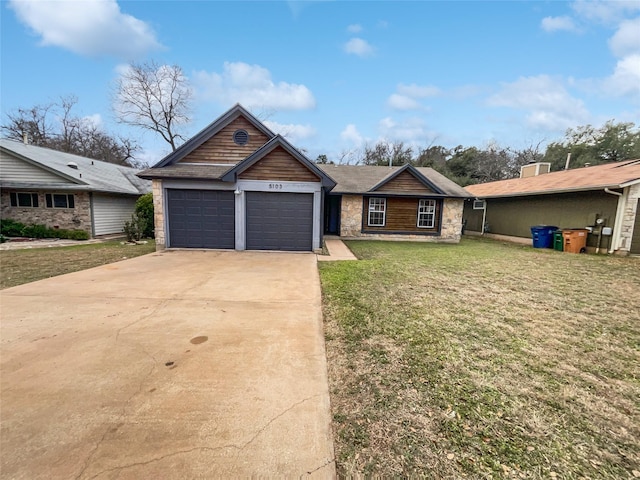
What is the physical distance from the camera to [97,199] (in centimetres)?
1436

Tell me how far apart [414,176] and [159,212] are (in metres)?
11.7

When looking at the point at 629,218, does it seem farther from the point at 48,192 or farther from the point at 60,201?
the point at 48,192

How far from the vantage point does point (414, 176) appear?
1455 centimetres

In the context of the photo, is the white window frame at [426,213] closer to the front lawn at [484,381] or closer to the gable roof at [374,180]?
the gable roof at [374,180]

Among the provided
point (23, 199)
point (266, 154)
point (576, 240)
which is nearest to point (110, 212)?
point (23, 199)

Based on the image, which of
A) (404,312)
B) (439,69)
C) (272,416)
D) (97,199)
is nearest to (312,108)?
(439,69)

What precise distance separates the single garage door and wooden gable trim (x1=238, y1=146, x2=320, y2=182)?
0.57 m

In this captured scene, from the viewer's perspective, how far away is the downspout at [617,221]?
10.5 m

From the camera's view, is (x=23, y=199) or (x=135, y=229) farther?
(x=23, y=199)

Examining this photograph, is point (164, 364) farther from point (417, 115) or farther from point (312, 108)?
point (417, 115)

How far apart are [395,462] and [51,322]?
15.7 feet

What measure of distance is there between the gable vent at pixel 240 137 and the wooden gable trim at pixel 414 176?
6.61 metres

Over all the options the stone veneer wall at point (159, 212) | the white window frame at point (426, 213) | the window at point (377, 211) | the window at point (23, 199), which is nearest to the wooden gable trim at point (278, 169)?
the stone veneer wall at point (159, 212)

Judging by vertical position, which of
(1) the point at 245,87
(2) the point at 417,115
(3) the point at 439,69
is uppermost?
(2) the point at 417,115
